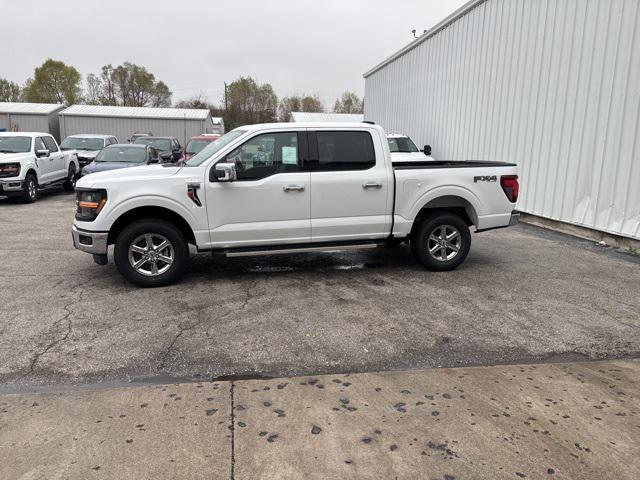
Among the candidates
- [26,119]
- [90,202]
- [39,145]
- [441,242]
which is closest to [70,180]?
[39,145]

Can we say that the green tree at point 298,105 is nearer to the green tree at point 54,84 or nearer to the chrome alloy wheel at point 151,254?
the green tree at point 54,84

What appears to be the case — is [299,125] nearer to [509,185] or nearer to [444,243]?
[444,243]

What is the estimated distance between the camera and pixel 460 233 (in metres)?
7.14

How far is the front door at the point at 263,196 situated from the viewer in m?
6.23

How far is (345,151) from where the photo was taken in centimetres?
666

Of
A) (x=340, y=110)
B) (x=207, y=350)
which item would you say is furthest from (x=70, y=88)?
(x=207, y=350)

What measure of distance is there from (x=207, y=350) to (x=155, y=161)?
10907mm

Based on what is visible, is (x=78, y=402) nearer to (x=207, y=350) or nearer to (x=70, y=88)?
(x=207, y=350)

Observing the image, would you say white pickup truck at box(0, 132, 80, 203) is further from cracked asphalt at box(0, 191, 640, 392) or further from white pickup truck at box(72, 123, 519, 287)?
white pickup truck at box(72, 123, 519, 287)

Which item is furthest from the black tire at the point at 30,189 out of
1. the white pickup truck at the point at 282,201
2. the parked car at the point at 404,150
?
the parked car at the point at 404,150

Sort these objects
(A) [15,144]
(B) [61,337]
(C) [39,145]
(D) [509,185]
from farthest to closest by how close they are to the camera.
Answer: (C) [39,145] < (A) [15,144] < (D) [509,185] < (B) [61,337]

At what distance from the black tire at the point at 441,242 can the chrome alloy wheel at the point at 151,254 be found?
327 centimetres

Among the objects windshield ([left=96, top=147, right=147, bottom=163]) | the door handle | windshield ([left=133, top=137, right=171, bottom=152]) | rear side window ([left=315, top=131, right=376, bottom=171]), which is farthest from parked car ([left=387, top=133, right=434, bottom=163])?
windshield ([left=133, top=137, right=171, bottom=152])

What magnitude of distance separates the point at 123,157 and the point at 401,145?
8156 millimetres
